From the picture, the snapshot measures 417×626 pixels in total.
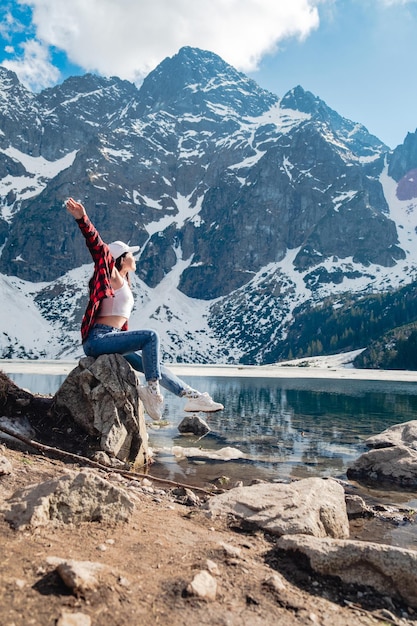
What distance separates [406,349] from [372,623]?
143 m

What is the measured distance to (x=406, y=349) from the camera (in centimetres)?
13388

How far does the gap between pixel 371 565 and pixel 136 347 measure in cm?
621

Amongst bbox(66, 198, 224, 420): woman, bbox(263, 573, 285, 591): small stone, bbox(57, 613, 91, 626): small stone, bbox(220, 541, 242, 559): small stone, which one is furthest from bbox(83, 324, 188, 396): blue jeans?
bbox(57, 613, 91, 626): small stone

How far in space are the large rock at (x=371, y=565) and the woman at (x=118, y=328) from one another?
5.04 meters

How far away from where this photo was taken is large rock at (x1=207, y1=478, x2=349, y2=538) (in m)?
5.81

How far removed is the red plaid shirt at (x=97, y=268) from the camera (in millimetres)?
8852

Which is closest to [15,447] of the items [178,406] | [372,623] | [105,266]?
[105,266]

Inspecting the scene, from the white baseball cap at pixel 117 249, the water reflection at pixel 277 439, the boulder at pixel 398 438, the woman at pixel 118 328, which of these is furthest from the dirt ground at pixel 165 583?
the boulder at pixel 398 438

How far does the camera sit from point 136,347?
371 inches

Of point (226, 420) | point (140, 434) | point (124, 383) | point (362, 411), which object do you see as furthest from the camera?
point (362, 411)

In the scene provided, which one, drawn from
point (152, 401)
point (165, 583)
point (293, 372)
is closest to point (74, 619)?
point (165, 583)

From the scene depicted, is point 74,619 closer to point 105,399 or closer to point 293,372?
point 105,399

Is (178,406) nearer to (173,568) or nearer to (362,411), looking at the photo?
(362,411)

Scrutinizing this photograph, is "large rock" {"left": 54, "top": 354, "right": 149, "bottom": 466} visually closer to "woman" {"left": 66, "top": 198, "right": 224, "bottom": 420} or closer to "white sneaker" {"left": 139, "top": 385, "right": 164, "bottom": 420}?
"woman" {"left": 66, "top": 198, "right": 224, "bottom": 420}
